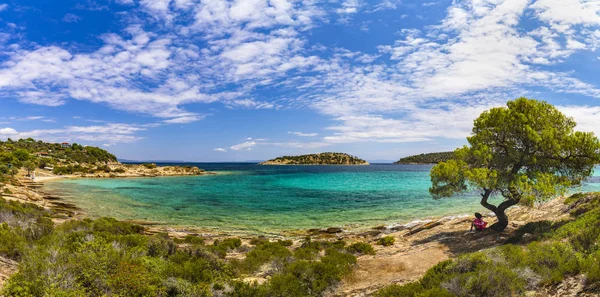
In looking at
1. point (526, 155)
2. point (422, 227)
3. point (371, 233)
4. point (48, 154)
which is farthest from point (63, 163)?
point (526, 155)

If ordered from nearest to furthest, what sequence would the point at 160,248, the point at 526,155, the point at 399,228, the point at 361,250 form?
1. the point at 160,248
2. the point at 526,155
3. the point at 361,250
4. the point at 399,228

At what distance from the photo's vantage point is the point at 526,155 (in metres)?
15.1

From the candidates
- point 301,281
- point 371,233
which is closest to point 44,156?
point 371,233

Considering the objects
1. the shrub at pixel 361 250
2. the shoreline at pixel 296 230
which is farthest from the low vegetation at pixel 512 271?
the shoreline at pixel 296 230

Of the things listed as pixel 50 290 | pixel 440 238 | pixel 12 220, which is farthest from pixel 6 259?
pixel 440 238

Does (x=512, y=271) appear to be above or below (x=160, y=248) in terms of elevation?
above

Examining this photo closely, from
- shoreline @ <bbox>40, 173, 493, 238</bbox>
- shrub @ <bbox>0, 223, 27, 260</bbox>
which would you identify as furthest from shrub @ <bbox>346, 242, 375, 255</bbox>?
shrub @ <bbox>0, 223, 27, 260</bbox>

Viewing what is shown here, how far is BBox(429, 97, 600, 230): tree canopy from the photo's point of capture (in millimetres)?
14055

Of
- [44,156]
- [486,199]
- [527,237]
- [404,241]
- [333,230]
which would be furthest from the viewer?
[44,156]

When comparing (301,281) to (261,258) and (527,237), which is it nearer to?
(261,258)

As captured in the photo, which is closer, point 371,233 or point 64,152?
point 371,233

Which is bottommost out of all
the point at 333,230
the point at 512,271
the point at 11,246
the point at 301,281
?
the point at 333,230

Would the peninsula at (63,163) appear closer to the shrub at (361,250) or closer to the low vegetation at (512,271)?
the shrub at (361,250)

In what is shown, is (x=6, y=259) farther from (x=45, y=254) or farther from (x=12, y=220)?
(x=12, y=220)
